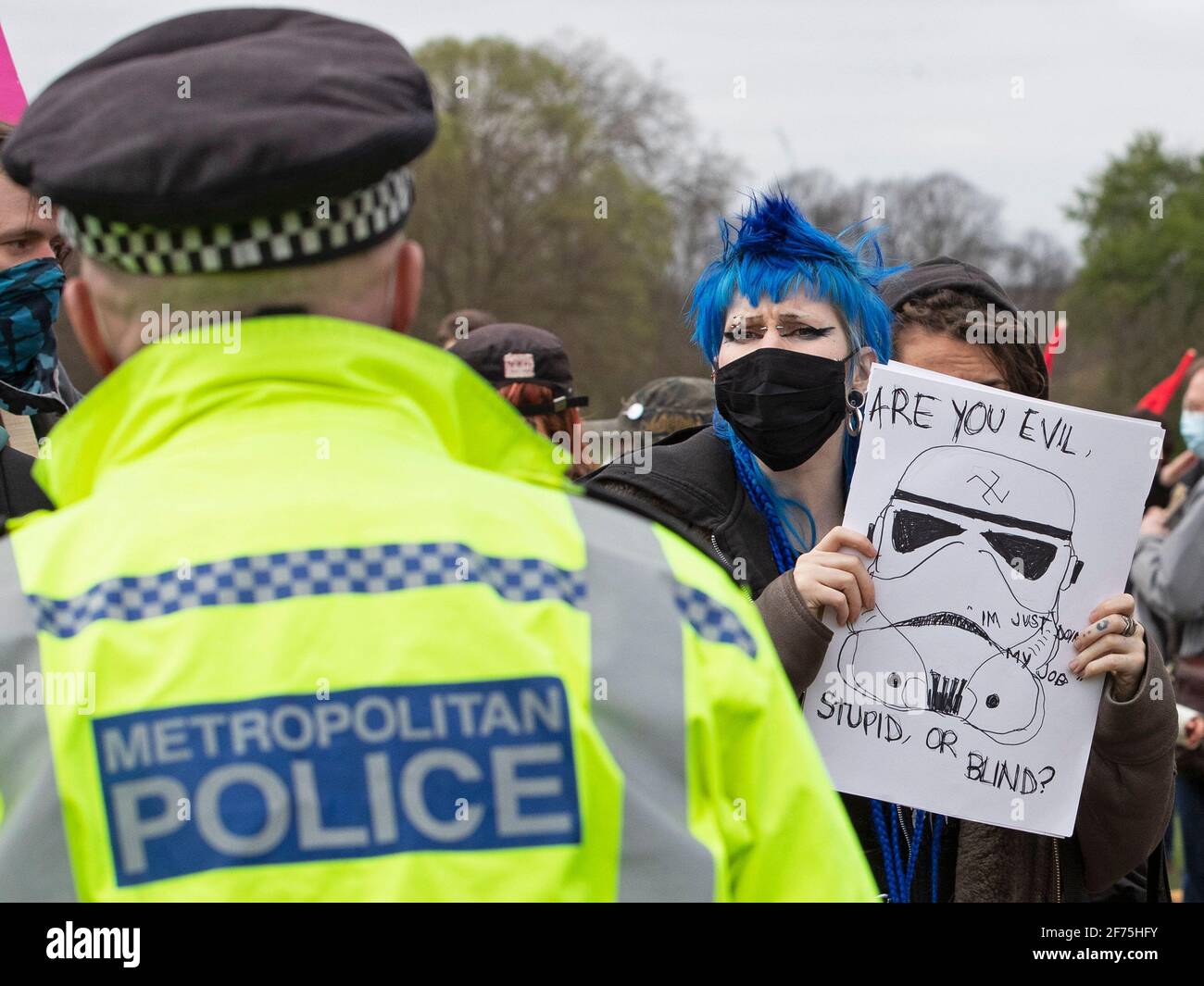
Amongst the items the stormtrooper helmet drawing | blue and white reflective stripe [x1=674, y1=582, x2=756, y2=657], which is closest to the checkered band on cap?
blue and white reflective stripe [x1=674, y1=582, x2=756, y2=657]

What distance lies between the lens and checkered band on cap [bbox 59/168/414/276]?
4.09 feet

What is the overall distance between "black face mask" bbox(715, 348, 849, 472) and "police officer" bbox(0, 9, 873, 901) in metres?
1.41

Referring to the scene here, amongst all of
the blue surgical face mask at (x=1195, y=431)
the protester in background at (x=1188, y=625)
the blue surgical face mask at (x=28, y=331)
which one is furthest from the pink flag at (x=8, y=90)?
the blue surgical face mask at (x=1195, y=431)

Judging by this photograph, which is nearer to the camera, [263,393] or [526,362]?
[263,393]

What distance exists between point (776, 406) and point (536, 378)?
1.59 meters

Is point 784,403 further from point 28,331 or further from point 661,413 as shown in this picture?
point 661,413

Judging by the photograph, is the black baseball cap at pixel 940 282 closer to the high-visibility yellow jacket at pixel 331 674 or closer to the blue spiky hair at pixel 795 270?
the blue spiky hair at pixel 795 270

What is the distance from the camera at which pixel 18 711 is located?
1221 mm

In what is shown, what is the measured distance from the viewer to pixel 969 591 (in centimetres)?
251

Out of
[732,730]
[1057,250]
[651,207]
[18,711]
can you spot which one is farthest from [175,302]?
[1057,250]

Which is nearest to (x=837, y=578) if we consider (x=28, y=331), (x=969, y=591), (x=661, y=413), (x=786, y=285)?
(x=969, y=591)

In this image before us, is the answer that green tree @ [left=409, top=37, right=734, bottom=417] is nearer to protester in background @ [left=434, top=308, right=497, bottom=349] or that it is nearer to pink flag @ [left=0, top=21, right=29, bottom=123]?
protester in background @ [left=434, top=308, right=497, bottom=349]

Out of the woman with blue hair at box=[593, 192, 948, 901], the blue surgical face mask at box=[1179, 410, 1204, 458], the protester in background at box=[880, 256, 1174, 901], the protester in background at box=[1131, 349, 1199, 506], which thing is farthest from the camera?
the protester in background at box=[1131, 349, 1199, 506]

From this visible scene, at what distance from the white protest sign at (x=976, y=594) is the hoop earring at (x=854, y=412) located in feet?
0.93
